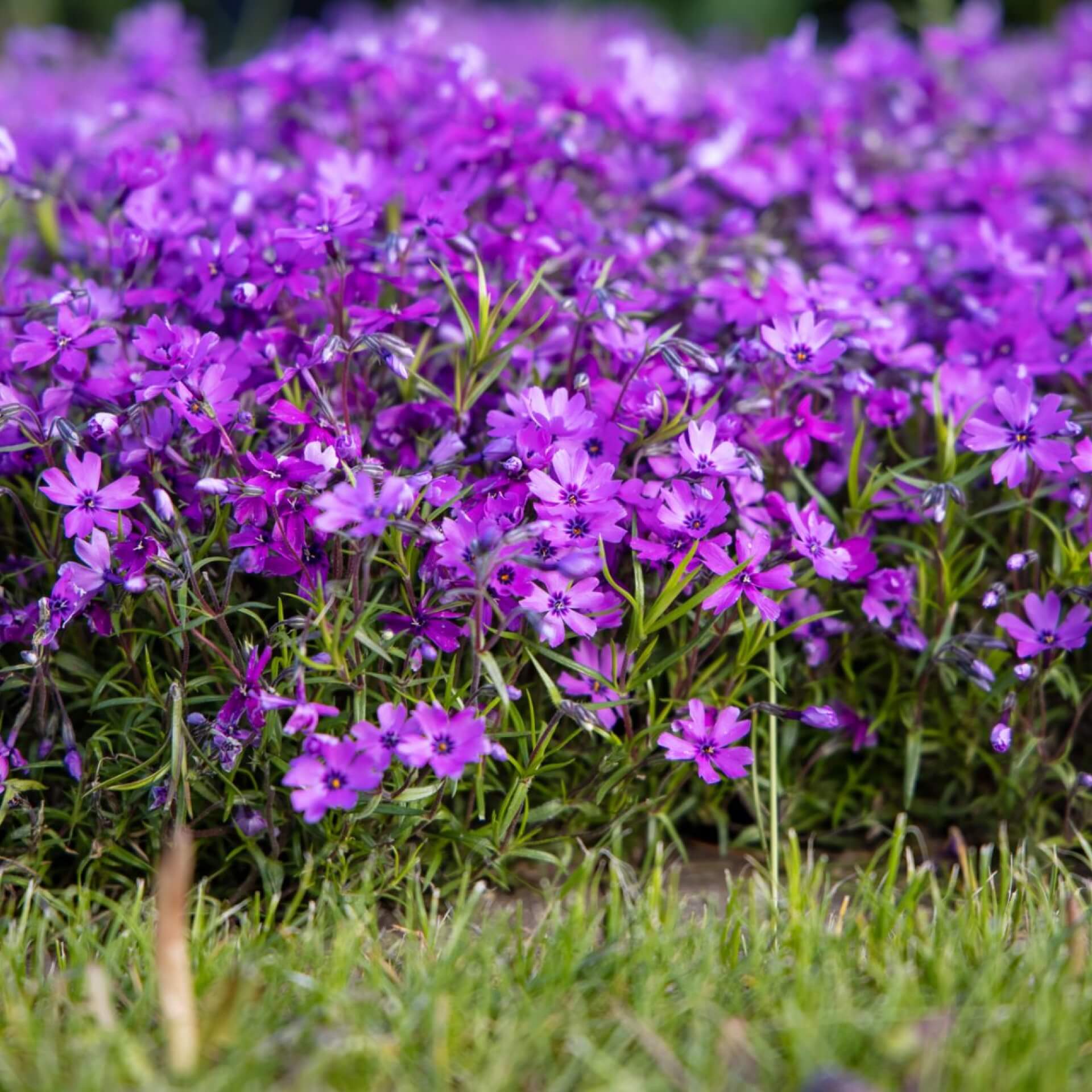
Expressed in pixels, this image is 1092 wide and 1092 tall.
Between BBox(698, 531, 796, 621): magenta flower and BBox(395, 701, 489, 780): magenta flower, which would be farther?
BBox(698, 531, 796, 621): magenta flower

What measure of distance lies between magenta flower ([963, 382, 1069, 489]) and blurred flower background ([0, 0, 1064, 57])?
17.9ft

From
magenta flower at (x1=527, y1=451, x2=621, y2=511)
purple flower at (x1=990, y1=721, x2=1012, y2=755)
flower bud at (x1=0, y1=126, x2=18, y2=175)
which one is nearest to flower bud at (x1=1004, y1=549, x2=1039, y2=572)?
purple flower at (x1=990, y1=721, x2=1012, y2=755)

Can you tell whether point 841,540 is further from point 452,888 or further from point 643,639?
point 452,888

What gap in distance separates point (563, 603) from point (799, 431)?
1.85ft

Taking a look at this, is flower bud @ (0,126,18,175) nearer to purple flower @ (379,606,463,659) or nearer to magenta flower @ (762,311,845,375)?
purple flower @ (379,606,463,659)

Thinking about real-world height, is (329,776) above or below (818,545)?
below

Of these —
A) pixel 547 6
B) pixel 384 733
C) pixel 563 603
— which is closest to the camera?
pixel 384 733

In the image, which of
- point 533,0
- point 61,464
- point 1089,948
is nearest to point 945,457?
point 1089,948

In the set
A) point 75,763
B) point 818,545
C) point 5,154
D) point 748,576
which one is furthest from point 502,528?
point 5,154

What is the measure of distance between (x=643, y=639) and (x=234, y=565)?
658 mm

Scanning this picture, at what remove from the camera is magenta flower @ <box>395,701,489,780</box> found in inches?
65.2

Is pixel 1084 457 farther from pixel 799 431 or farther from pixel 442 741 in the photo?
pixel 442 741

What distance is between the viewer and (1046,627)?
1.98 m

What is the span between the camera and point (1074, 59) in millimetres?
4359
